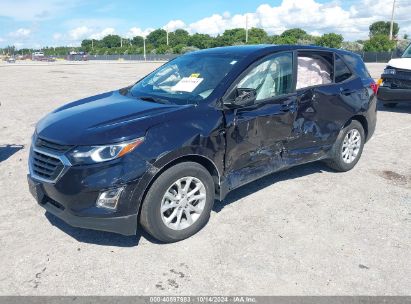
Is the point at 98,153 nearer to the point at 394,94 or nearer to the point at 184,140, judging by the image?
the point at 184,140

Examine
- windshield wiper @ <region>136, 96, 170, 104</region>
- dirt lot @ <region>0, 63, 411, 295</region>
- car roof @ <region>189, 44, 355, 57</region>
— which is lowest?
dirt lot @ <region>0, 63, 411, 295</region>

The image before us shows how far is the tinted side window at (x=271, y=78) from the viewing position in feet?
13.3

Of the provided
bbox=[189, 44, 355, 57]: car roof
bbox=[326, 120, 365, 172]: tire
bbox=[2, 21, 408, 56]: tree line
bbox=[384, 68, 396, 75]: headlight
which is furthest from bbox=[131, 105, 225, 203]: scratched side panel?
bbox=[2, 21, 408, 56]: tree line

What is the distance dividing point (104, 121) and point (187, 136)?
2.47 ft

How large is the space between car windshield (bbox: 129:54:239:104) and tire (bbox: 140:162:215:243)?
76 cm

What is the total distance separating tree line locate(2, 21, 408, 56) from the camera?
60978 millimetres

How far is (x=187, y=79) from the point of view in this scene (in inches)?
164

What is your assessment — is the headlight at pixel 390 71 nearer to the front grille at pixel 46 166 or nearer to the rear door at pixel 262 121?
the rear door at pixel 262 121

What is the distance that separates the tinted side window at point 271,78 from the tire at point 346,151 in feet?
4.16

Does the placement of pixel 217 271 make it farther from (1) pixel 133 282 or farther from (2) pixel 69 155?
(2) pixel 69 155

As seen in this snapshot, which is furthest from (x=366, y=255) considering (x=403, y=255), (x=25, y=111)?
(x=25, y=111)

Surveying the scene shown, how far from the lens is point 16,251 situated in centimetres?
337

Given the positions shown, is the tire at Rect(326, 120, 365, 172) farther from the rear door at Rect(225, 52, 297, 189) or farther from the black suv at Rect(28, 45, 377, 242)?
the rear door at Rect(225, 52, 297, 189)

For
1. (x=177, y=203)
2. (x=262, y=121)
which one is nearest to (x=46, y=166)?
(x=177, y=203)
